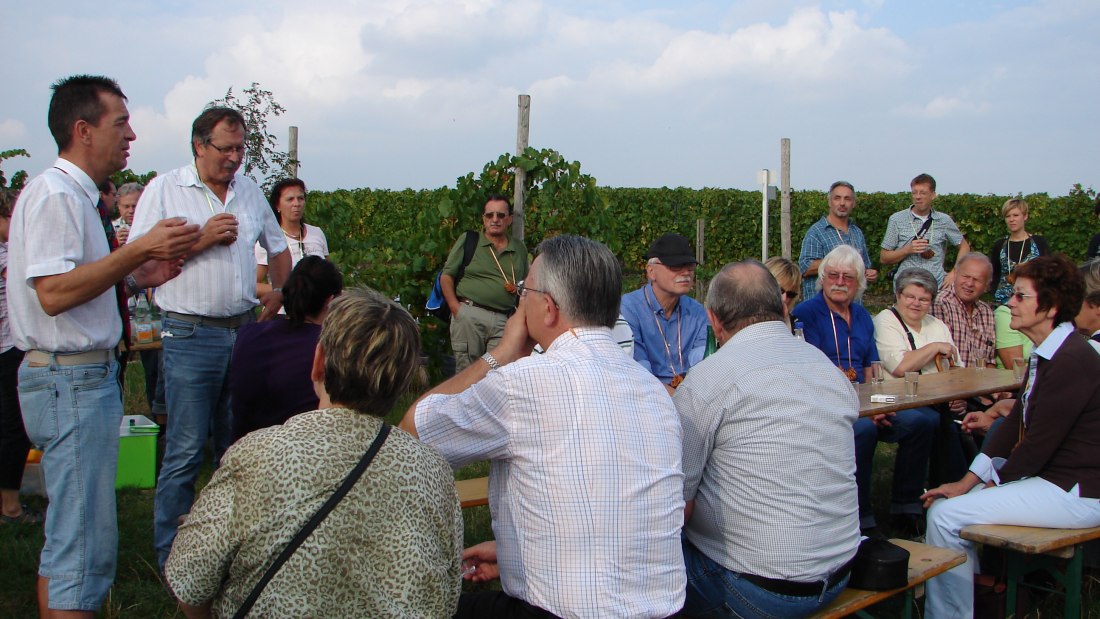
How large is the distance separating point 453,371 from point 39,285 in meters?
4.96

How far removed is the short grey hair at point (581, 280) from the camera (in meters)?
2.33

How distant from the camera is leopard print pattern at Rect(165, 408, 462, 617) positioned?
186cm

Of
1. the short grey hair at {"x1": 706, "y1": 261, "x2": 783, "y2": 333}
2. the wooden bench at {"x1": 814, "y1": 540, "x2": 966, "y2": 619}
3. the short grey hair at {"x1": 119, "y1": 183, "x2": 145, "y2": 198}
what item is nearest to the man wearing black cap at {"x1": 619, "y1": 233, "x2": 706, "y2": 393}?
the wooden bench at {"x1": 814, "y1": 540, "x2": 966, "y2": 619}

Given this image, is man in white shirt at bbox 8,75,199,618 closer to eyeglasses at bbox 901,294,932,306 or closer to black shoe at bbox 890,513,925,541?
black shoe at bbox 890,513,925,541

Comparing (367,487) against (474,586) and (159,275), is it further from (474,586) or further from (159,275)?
(474,586)

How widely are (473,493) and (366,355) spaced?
5.24 feet

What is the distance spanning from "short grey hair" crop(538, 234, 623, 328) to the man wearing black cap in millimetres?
2369

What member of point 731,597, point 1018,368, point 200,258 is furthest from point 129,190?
point 1018,368

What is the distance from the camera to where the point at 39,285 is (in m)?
2.68

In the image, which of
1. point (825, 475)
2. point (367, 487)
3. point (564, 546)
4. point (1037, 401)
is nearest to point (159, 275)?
point (367, 487)

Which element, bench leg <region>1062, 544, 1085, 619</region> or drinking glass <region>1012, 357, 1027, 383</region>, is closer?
bench leg <region>1062, 544, 1085, 619</region>

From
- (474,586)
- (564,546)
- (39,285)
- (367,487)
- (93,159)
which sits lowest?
(474,586)

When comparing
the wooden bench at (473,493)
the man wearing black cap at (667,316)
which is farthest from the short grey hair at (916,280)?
the wooden bench at (473,493)

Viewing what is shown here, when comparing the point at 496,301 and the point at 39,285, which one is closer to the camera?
the point at 39,285
